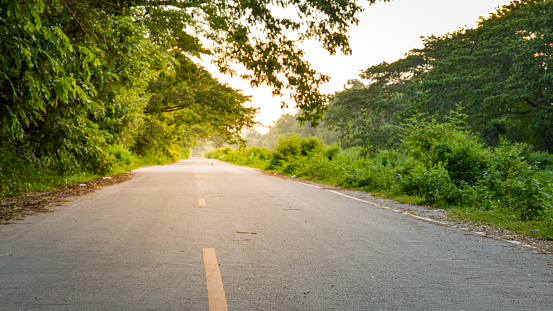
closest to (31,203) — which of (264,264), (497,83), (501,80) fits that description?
(264,264)

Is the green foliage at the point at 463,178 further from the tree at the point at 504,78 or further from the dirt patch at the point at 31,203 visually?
the tree at the point at 504,78

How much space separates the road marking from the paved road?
0.16 ft

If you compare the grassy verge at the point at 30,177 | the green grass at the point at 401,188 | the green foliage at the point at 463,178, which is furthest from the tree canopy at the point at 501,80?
the grassy verge at the point at 30,177

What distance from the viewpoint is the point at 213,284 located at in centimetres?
389

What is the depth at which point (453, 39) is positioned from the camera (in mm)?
36125

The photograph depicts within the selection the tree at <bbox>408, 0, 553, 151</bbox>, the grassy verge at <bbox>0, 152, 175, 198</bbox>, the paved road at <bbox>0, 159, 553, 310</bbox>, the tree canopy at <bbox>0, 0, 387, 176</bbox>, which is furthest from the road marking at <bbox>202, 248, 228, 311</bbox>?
the tree at <bbox>408, 0, 553, 151</bbox>

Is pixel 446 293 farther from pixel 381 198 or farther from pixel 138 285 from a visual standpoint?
pixel 381 198

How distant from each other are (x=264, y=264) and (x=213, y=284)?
86 centimetres

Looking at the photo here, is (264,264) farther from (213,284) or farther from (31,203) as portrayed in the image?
(31,203)

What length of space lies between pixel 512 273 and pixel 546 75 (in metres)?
21.9

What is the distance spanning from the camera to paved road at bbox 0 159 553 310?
3521 millimetres

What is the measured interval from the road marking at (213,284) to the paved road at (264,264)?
0.05 meters

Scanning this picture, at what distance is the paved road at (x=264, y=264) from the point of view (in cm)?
352

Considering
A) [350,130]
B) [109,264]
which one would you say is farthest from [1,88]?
[350,130]
